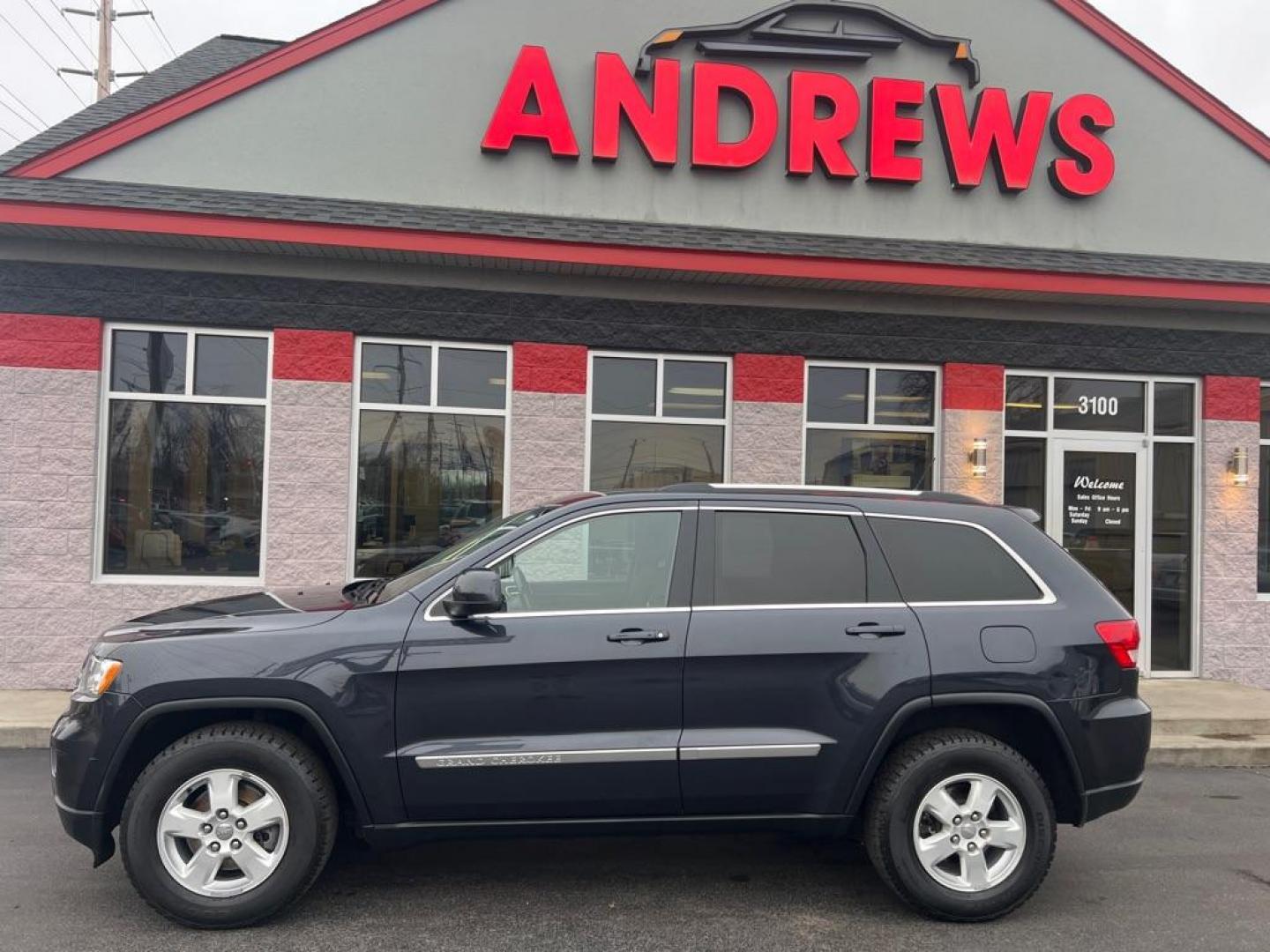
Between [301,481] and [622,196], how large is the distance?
12.6ft

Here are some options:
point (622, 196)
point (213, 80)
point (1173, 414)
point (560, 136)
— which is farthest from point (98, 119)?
point (1173, 414)

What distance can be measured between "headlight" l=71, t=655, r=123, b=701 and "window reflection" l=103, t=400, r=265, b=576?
4.51 meters

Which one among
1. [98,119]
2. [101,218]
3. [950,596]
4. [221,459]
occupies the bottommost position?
[950,596]

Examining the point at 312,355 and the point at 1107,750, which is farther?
the point at 312,355

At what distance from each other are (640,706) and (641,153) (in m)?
6.23

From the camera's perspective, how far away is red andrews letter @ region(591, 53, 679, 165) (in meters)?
8.85

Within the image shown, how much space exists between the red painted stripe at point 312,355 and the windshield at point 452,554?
4.32 m

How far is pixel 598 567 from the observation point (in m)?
4.45

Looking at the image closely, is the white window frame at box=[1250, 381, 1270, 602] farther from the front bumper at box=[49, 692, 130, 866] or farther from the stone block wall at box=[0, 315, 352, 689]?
the front bumper at box=[49, 692, 130, 866]

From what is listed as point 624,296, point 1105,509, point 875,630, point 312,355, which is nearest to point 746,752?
point 875,630

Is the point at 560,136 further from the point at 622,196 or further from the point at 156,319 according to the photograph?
the point at 156,319

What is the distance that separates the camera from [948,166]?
934 centimetres

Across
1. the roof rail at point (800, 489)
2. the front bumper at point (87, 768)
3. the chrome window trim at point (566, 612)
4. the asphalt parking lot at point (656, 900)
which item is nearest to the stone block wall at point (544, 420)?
the asphalt parking lot at point (656, 900)

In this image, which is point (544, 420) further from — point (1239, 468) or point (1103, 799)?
point (1239, 468)
